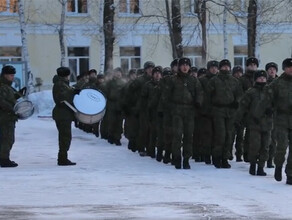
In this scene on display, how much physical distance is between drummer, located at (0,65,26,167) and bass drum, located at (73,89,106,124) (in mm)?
1146

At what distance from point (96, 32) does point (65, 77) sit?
83.9 feet

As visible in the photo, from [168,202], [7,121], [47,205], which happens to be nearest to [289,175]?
[168,202]

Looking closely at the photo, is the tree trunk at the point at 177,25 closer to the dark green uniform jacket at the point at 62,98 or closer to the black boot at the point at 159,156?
the black boot at the point at 159,156

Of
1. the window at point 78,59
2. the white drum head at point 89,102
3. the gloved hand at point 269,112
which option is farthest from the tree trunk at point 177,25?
the gloved hand at point 269,112

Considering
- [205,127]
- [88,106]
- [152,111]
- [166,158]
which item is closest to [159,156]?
[166,158]

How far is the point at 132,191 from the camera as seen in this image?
11.9m

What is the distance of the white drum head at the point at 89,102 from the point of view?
15000 mm

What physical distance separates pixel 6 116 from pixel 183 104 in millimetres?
3293

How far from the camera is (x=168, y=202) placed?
10.9 meters

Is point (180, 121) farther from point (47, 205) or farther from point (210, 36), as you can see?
point (210, 36)

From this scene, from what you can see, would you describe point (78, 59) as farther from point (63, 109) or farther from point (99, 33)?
point (63, 109)

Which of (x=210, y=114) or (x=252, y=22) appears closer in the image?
(x=210, y=114)

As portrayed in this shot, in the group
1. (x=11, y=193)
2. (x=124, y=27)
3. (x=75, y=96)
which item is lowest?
(x=11, y=193)

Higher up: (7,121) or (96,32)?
(96,32)
